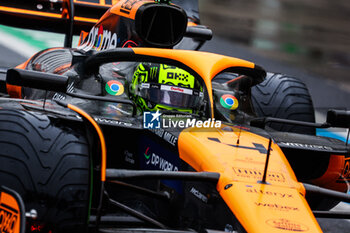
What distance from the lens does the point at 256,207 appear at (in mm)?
2582

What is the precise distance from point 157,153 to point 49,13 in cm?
387

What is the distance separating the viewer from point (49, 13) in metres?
6.68

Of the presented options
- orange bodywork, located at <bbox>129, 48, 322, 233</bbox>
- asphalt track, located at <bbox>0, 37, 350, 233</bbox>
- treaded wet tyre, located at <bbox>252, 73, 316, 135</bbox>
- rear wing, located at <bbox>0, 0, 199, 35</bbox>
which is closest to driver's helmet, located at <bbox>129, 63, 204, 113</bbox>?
orange bodywork, located at <bbox>129, 48, 322, 233</bbox>

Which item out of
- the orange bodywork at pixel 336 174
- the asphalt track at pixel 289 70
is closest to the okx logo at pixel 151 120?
the orange bodywork at pixel 336 174

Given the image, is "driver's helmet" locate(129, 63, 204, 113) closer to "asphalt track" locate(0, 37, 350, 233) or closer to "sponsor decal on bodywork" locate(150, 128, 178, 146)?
"sponsor decal on bodywork" locate(150, 128, 178, 146)

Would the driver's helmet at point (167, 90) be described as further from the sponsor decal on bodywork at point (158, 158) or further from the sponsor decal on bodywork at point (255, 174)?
the sponsor decal on bodywork at point (255, 174)

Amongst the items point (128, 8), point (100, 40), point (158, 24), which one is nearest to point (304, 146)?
point (158, 24)

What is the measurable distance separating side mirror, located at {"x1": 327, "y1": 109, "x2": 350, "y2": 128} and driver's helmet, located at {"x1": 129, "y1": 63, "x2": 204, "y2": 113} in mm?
791

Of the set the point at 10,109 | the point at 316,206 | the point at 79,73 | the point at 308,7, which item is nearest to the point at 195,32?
the point at 79,73

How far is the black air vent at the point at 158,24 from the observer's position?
15.1ft

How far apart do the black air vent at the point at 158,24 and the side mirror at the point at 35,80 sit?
1733mm

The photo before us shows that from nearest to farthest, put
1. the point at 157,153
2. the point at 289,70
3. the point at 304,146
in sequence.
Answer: the point at 157,153 → the point at 304,146 → the point at 289,70

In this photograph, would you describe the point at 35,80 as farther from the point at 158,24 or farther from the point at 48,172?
the point at 158,24

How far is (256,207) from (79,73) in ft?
6.63
